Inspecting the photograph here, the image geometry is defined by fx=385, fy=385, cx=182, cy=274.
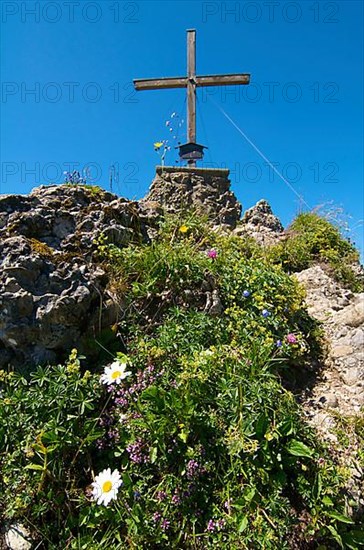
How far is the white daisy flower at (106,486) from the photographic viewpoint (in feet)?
6.25

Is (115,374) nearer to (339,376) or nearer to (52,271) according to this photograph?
(52,271)

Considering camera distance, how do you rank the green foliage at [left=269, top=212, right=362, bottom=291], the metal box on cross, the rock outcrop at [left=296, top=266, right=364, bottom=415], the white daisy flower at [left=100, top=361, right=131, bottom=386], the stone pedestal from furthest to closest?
the metal box on cross, the stone pedestal, the green foliage at [left=269, top=212, right=362, bottom=291], the rock outcrop at [left=296, top=266, right=364, bottom=415], the white daisy flower at [left=100, top=361, right=131, bottom=386]

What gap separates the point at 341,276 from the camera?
4988 millimetres

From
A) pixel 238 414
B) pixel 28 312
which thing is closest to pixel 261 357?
A: pixel 238 414

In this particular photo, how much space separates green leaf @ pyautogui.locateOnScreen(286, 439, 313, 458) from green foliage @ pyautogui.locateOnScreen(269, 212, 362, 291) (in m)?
2.98

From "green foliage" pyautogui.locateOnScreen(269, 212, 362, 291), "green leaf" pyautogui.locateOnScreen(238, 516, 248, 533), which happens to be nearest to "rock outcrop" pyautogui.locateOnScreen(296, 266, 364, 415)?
"green foliage" pyautogui.locateOnScreen(269, 212, 362, 291)

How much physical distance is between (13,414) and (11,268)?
981 mm

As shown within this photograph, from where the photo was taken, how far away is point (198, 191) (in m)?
6.28

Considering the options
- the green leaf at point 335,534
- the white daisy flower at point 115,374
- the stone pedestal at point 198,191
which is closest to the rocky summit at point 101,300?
the white daisy flower at point 115,374

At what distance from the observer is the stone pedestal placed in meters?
6.18

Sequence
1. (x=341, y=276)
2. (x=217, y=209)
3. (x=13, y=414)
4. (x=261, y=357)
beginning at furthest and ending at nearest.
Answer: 1. (x=217, y=209)
2. (x=341, y=276)
3. (x=261, y=357)
4. (x=13, y=414)

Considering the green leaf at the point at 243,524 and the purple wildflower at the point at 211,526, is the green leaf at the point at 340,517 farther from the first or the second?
the purple wildflower at the point at 211,526

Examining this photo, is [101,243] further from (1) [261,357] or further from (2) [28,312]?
(1) [261,357]

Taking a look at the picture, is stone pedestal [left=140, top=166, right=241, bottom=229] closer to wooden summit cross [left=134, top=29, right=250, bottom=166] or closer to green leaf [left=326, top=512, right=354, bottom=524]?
wooden summit cross [left=134, top=29, right=250, bottom=166]
